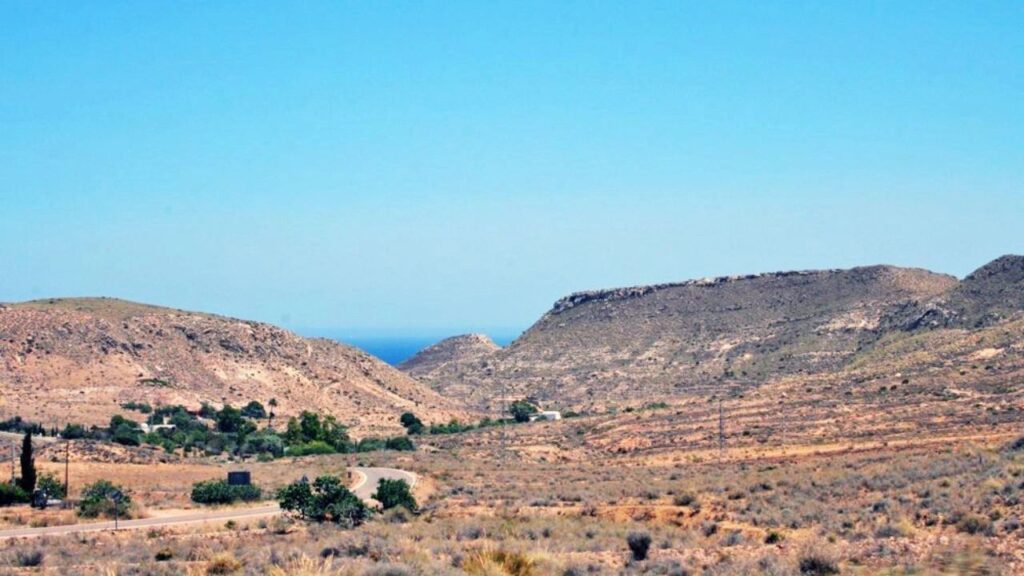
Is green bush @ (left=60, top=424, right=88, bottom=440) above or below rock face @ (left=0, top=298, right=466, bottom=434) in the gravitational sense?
below

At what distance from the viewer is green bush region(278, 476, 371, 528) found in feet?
112

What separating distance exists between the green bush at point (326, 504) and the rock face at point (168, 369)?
42.8 meters

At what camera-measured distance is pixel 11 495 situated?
139ft

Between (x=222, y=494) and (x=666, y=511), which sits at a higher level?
(x=222, y=494)

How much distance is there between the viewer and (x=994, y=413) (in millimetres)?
55094

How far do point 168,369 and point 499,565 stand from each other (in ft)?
271

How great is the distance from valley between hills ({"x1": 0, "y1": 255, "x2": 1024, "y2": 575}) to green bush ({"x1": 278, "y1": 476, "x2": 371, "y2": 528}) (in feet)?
2.43

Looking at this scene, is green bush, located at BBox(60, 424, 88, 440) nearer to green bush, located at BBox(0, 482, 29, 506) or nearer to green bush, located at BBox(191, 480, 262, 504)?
green bush, located at BBox(0, 482, 29, 506)

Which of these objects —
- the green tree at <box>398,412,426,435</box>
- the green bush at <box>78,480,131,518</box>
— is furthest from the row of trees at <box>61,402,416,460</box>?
the green bush at <box>78,480,131,518</box>

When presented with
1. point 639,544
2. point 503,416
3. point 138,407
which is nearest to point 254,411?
point 138,407

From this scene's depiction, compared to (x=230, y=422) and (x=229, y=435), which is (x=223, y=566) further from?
(x=230, y=422)

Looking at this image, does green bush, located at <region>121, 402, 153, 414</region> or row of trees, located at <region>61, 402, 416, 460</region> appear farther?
green bush, located at <region>121, 402, 153, 414</region>

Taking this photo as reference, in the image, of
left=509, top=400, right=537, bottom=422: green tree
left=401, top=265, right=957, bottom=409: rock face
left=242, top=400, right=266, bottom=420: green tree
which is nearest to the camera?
left=242, top=400, right=266, bottom=420: green tree

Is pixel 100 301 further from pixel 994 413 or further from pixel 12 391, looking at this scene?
pixel 994 413
